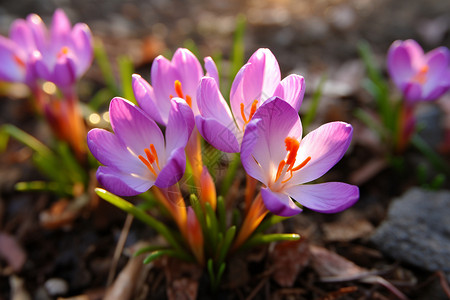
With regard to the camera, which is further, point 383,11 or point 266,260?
point 383,11

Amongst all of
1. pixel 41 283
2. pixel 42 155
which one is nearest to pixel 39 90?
pixel 42 155

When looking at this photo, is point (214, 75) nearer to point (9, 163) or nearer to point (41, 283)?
point (41, 283)

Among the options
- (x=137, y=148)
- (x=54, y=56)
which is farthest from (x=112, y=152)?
(x=54, y=56)

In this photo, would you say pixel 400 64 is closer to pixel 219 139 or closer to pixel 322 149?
pixel 322 149

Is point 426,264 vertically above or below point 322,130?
below

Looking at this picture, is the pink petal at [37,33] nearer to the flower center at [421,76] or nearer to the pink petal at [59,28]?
the pink petal at [59,28]

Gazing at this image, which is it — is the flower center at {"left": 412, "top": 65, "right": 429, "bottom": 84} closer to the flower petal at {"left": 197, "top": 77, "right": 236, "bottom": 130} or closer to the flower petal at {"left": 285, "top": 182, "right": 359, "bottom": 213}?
the flower petal at {"left": 285, "top": 182, "right": 359, "bottom": 213}
